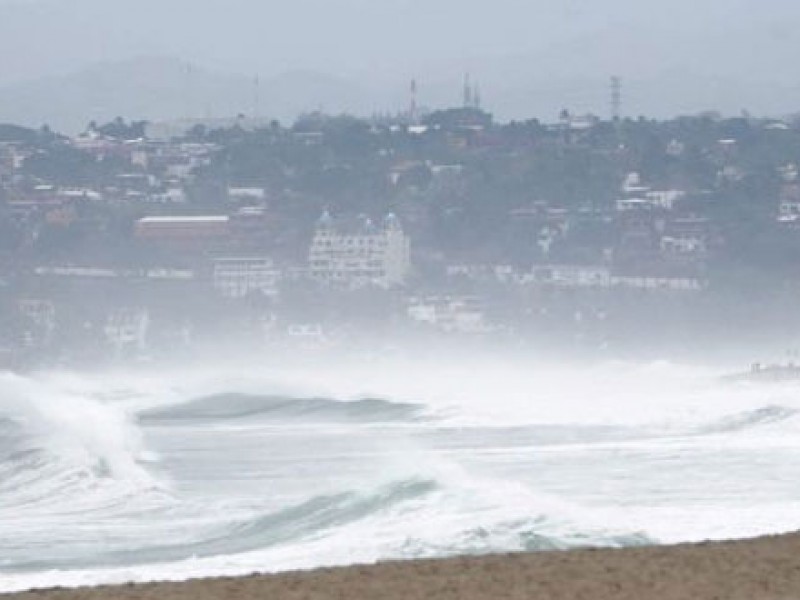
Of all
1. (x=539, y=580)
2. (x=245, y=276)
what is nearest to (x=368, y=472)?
(x=539, y=580)

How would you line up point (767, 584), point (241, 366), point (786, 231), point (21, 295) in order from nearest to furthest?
point (767, 584), point (241, 366), point (21, 295), point (786, 231)

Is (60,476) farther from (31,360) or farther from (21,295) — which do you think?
(21,295)

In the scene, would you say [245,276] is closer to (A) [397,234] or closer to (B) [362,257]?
(B) [362,257]

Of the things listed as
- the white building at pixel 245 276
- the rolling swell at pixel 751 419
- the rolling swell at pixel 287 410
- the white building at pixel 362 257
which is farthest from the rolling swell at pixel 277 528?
the white building at pixel 362 257

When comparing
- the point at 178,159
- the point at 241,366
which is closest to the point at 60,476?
the point at 241,366

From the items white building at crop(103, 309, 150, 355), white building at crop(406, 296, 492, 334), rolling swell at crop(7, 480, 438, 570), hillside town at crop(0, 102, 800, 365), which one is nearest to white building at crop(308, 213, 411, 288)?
hillside town at crop(0, 102, 800, 365)

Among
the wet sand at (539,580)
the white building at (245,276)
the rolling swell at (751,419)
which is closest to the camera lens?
the wet sand at (539,580)

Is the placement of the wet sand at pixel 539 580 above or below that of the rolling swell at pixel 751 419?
above

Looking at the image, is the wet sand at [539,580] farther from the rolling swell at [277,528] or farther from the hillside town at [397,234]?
the hillside town at [397,234]
